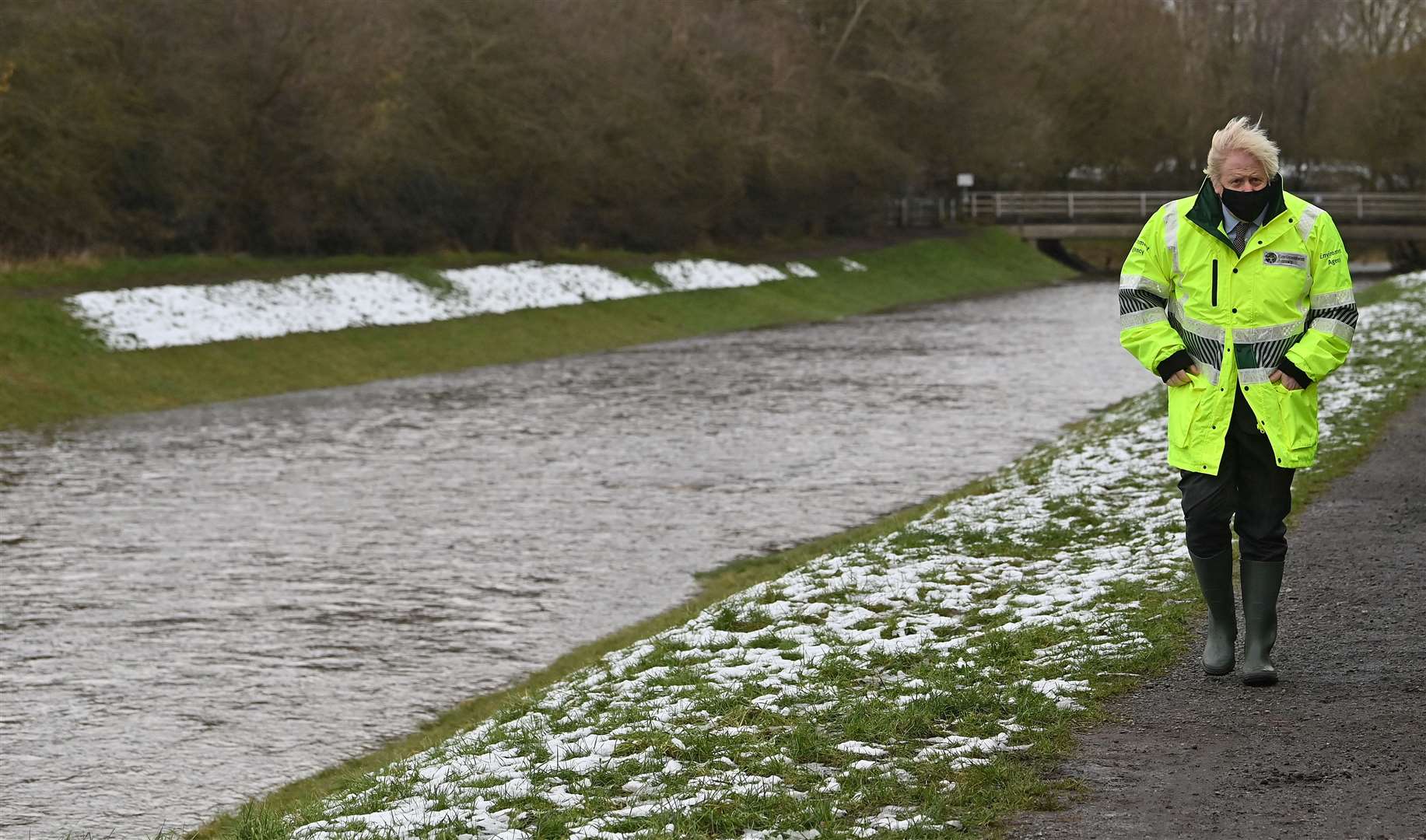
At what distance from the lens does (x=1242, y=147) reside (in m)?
6.80

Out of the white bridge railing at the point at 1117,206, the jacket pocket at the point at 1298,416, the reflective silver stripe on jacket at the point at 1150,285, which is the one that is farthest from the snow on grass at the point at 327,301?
the white bridge railing at the point at 1117,206

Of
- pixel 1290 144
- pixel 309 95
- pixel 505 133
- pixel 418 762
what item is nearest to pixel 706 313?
pixel 505 133

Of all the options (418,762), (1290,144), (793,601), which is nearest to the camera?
(418,762)

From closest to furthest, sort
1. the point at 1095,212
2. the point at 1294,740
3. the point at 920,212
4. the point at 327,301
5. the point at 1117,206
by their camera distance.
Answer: the point at 1294,740
the point at 327,301
the point at 920,212
the point at 1095,212
the point at 1117,206

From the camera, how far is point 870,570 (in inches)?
418

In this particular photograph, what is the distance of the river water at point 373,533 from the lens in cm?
898

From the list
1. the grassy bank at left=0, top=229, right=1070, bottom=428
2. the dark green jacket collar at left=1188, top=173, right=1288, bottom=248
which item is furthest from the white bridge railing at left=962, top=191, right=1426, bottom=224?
the dark green jacket collar at left=1188, top=173, right=1288, bottom=248

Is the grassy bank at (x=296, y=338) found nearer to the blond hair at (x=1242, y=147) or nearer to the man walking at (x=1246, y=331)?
the man walking at (x=1246, y=331)

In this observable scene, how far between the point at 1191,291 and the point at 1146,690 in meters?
1.62

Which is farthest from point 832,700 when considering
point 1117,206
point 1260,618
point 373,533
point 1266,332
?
point 1117,206

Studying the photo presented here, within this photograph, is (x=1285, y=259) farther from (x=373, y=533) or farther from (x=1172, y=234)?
(x=373, y=533)

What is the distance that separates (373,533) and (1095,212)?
59866 millimetres

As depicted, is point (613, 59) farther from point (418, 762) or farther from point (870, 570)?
point (418, 762)

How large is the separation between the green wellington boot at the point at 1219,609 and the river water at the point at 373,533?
4133 mm
